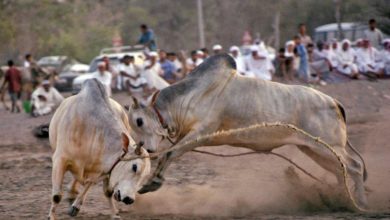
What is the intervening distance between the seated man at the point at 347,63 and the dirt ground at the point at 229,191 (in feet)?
23.0

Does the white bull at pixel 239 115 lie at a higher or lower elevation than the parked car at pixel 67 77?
higher

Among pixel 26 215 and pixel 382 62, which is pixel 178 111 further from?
pixel 382 62

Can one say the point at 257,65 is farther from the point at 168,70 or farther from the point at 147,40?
the point at 147,40

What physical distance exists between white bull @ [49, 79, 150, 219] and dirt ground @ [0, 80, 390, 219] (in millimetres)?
567

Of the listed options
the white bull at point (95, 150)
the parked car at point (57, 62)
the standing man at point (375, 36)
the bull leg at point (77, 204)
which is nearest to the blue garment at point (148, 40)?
the standing man at point (375, 36)

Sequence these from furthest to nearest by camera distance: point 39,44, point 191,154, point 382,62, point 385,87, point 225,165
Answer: point 39,44, point 382,62, point 385,87, point 191,154, point 225,165

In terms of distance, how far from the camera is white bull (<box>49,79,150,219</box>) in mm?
7277

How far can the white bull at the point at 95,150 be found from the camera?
7277 millimetres

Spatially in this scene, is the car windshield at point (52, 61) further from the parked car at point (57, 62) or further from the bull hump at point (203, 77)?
the bull hump at point (203, 77)

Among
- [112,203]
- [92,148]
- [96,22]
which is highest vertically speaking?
[92,148]

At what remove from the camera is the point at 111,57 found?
77.7ft

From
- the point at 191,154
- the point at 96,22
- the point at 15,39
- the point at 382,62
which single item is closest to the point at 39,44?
the point at 15,39

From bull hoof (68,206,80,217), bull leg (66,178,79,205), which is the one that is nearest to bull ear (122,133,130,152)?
bull hoof (68,206,80,217)

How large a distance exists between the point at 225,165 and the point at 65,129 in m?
3.93
